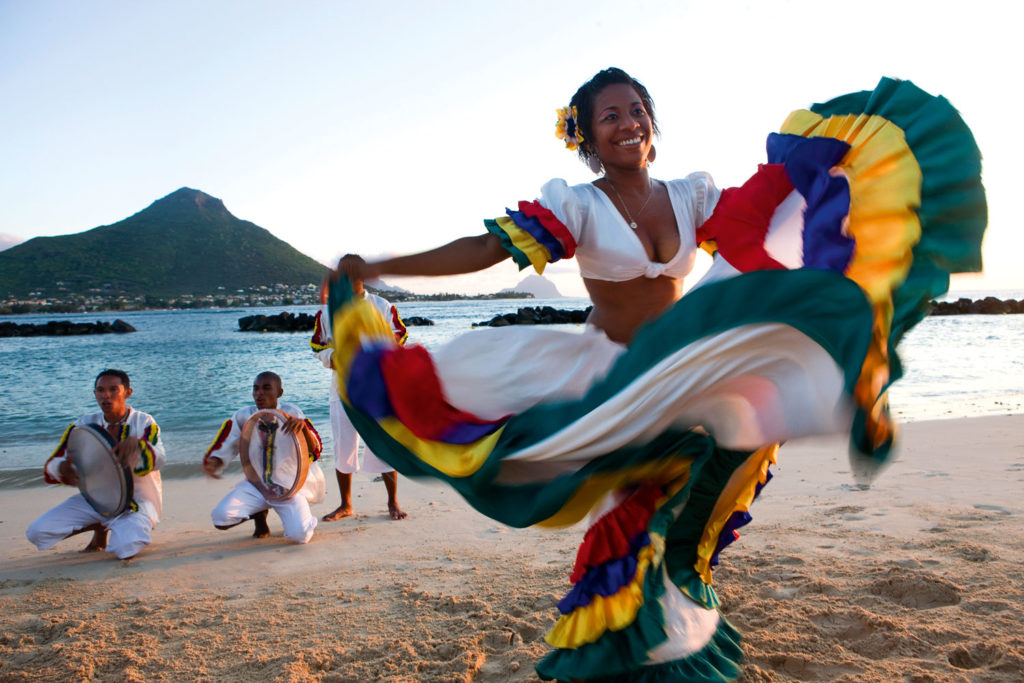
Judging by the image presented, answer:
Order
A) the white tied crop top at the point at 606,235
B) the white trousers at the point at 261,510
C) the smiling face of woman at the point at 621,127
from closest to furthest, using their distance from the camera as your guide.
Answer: the white tied crop top at the point at 606,235 < the smiling face of woman at the point at 621,127 < the white trousers at the point at 261,510

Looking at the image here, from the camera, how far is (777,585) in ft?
11.1

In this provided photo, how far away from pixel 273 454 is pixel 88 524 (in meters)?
1.21

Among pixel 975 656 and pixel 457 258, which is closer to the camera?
pixel 457 258

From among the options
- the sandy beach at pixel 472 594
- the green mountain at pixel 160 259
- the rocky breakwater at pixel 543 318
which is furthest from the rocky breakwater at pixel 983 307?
the green mountain at pixel 160 259

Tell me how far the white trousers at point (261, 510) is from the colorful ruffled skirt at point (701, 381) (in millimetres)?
2509

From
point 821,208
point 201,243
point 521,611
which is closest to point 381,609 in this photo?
point 521,611

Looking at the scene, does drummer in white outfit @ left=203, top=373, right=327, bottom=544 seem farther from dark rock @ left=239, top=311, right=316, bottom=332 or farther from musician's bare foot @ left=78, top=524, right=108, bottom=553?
dark rock @ left=239, top=311, right=316, bottom=332

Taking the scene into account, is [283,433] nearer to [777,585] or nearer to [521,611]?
[521,611]

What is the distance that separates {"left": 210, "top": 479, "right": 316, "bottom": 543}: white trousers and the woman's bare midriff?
9.81 feet

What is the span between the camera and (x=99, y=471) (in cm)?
453

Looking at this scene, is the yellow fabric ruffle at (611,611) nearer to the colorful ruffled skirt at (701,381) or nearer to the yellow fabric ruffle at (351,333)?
the colorful ruffled skirt at (701,381)

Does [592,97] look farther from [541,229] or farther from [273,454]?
[273,454]

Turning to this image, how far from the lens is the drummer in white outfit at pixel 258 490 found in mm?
4602

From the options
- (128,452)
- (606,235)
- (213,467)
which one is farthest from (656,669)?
(128,452)
